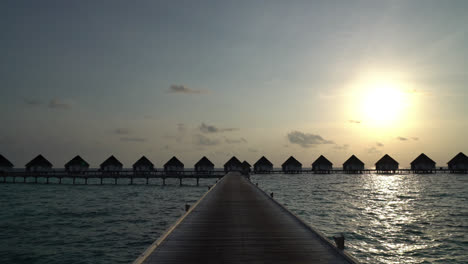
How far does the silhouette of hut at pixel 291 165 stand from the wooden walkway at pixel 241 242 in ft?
243

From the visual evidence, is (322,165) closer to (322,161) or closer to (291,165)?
(322,161)

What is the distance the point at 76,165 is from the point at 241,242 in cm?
6851

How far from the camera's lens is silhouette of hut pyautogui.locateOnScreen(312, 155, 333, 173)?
279ft

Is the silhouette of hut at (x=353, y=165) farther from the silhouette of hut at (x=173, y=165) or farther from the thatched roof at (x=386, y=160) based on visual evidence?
the silhouette of hut at (x=173, y=165)

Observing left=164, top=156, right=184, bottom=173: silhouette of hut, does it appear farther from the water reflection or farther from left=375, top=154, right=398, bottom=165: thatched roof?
left=375, top=154, right=398, bottom=165: thatched roof

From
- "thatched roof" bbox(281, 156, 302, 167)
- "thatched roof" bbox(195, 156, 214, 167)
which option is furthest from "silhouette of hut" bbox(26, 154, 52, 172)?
"thatched roof" bbox(281, 156, 302, 167)

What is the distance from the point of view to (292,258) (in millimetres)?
7125

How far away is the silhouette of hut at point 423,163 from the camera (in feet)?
264

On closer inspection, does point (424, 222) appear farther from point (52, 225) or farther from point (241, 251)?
point (52, 225)

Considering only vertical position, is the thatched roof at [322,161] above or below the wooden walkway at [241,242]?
above

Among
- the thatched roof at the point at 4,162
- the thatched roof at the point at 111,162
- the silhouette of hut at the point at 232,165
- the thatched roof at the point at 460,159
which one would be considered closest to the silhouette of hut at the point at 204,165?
the silhouette of hut at the point at 232,165

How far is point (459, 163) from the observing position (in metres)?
78.2

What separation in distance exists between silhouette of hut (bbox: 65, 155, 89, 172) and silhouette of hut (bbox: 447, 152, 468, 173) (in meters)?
92.7

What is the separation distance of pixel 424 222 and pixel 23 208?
3113cm
